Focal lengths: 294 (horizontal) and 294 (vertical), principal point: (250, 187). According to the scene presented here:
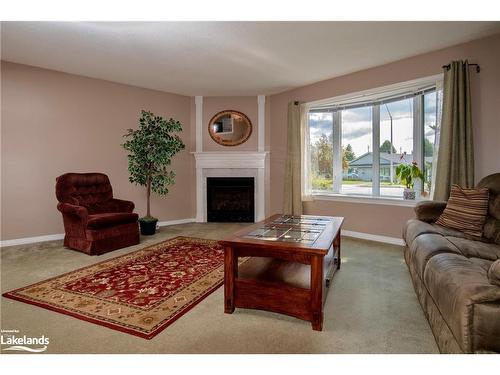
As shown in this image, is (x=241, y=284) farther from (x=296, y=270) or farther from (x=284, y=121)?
(x=284, y=121)

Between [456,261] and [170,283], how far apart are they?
86.1 inches

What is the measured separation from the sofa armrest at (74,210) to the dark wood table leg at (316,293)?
116 inches

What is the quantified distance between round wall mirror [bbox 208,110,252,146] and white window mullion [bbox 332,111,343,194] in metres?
1.68

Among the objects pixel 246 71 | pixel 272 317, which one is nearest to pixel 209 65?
pixel 246 71

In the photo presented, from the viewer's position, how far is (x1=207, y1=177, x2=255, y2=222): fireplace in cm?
590

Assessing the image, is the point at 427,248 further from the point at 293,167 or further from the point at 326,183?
the point at 293,167

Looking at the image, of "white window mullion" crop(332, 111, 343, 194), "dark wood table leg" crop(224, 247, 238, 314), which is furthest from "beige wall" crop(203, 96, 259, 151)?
"dark wood table leg" crop(224, 247, 238, 314)

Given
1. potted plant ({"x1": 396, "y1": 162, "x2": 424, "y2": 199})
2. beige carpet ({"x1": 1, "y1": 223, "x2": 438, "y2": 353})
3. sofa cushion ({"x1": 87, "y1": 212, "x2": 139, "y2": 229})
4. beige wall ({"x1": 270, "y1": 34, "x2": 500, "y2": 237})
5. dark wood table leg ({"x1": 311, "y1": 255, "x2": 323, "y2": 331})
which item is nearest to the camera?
beige carpet ({"x1": 1, "y1": 223, "x2": 438, "y2": 353})

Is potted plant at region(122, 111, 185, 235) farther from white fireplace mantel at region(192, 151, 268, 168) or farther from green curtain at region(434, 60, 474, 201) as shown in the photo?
green curtain at region(434, 60, 474, 201)

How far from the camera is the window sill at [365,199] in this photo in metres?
4.09

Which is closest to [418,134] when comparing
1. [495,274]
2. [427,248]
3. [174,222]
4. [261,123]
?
[427,248]

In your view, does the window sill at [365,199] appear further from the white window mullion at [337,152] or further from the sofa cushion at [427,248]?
the sofa cushion at [427,248]

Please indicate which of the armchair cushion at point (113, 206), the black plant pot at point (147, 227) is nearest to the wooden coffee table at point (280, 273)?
the armchair cushion at point (113, 206)

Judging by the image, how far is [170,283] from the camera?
265 cm
